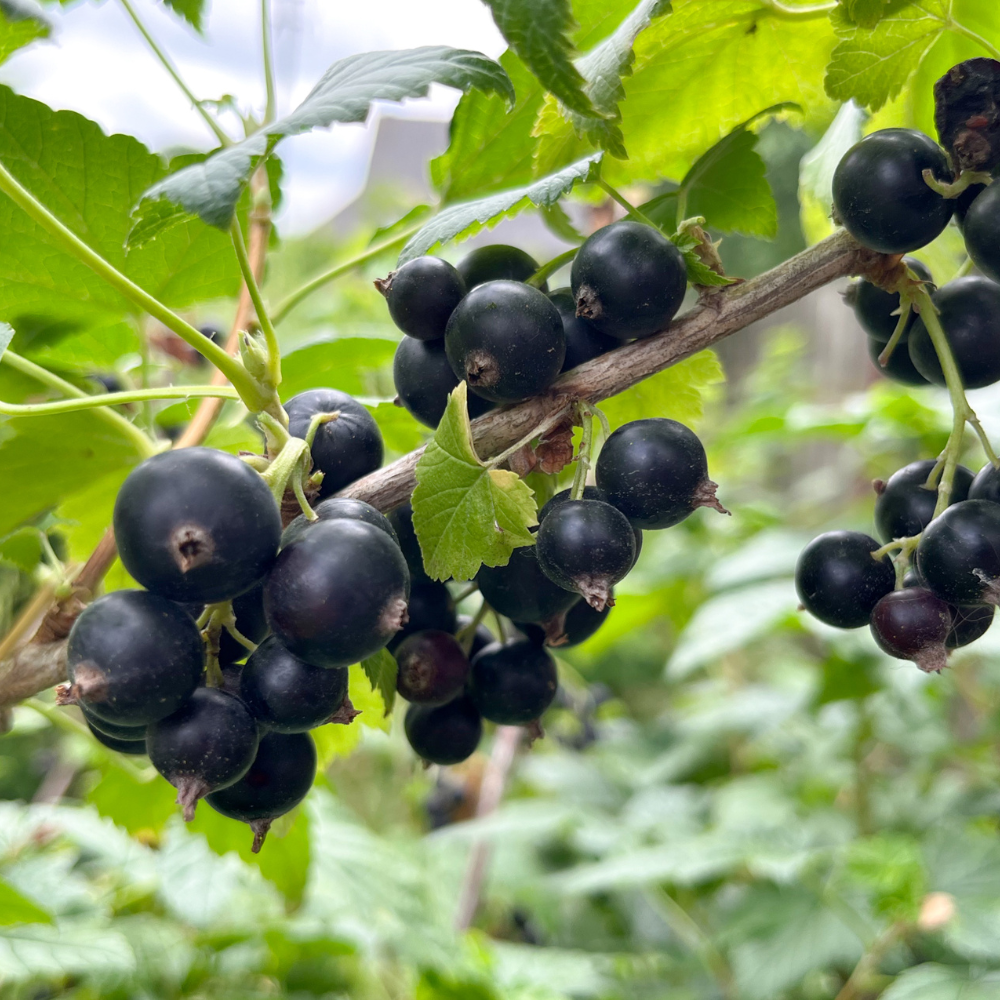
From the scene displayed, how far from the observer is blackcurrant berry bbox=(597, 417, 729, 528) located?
0.47 m

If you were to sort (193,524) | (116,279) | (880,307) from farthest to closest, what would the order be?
(880,307)
(116,279)
(193,524)

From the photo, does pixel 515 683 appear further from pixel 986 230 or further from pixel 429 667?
pixel 986 230

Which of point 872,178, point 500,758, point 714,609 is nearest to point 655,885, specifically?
point 500,758

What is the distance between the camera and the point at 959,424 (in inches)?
20.4

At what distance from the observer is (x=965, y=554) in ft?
1.52

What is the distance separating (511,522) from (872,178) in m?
0.28

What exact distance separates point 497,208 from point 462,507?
181 mm

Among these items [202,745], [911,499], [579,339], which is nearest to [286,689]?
[202,745]

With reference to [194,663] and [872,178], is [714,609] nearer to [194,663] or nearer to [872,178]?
[872,178]

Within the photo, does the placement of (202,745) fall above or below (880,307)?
above

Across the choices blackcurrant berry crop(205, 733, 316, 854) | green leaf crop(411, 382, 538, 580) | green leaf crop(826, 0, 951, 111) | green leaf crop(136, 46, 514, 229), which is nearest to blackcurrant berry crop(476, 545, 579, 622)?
green leaf crop(411, 382, 538, 580)

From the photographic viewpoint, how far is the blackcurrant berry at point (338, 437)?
1.79ft

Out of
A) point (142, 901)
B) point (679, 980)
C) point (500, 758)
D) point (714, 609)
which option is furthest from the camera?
point (500, 758)

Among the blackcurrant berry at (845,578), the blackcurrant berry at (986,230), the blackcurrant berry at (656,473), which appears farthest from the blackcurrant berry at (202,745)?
the blackcurrant berry at (986,230)
